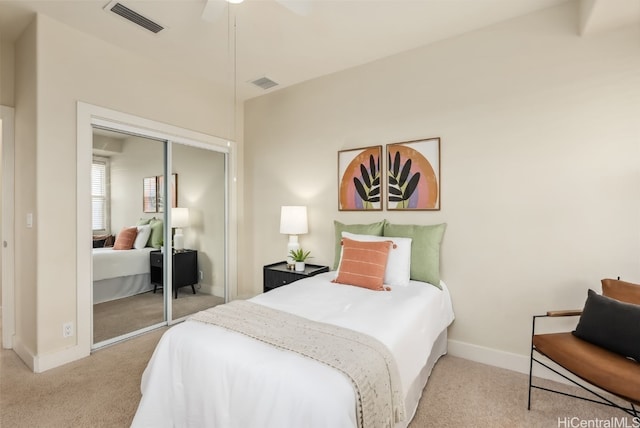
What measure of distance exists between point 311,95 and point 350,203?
1436 mm

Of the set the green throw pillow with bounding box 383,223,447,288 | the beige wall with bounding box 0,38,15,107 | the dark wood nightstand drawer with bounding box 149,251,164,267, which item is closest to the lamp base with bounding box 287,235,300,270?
the green throw pillow with bounding box 383,223,447,288

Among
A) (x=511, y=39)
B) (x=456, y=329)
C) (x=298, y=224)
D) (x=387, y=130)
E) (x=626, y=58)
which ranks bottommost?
(x=456, y=329)

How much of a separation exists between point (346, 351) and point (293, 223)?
222 cm

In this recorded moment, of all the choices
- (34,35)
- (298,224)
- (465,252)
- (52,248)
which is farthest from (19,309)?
(465,252)

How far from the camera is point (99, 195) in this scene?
2941mm

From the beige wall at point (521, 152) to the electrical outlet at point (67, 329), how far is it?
279 centimetres

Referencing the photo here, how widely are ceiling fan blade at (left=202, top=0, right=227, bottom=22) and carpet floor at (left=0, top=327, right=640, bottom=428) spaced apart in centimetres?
272

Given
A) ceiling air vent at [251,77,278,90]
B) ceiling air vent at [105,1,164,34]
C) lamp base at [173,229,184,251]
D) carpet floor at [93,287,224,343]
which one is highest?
ceiling air vent at [105,1,164,34]

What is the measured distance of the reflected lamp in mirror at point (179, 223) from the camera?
355cm

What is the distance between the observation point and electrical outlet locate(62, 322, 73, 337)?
2.63 m

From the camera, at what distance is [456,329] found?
2.79 meters

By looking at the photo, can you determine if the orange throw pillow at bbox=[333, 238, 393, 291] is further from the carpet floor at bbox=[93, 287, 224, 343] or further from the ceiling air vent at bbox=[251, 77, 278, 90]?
the ceiling air vent at bbox=[251, 77, 278, 90]

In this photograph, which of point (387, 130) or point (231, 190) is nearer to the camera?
point (387, 130)

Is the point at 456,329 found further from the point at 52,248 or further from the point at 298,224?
the point at 52,248
